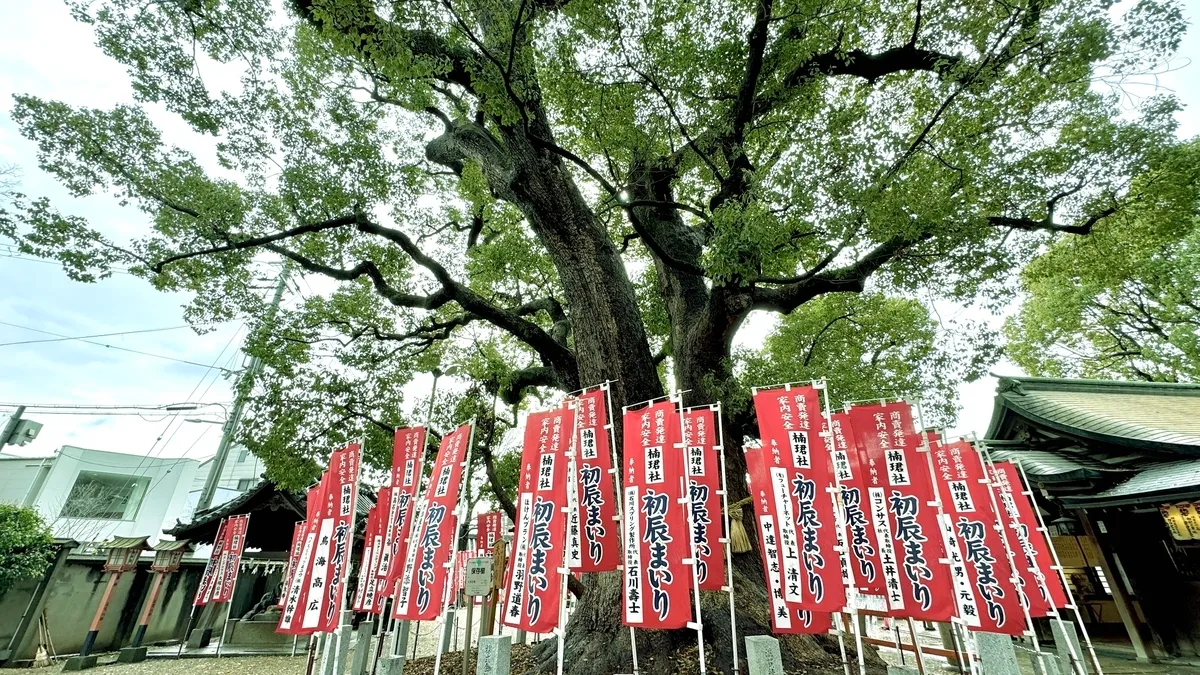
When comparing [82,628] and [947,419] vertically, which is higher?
[947,419]

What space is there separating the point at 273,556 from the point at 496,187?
42.5ft

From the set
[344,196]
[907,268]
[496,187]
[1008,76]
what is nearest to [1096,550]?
[907,268]

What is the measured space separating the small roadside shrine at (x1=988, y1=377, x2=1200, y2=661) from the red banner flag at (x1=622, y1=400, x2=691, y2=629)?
7841 mm

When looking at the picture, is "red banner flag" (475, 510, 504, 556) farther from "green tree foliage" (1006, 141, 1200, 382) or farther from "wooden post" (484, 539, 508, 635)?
"green tree foliage" (1006, 141, 1200, 382)

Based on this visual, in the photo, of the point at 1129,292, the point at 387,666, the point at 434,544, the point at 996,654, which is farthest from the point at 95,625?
the point at 1129,292

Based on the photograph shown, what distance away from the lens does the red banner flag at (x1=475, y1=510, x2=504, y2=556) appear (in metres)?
11.8

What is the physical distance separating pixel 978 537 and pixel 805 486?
2630 mm

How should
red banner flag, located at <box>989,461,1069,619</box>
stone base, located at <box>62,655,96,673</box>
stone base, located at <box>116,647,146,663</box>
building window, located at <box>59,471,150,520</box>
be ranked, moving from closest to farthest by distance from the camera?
red banner flag, located at <box>989,461,1069,619</box>, stone base, located at <box>62,655,96,673</box>, stone base, located at <box>116,647,146,663</box>, building window, located at <box>59,471,150,520</box>

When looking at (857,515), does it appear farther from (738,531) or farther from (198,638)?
(198,638)

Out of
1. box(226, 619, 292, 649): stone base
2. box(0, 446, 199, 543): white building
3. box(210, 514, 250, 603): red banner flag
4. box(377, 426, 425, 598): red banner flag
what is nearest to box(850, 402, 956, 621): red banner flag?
box(377, 426, 425, 598): red banner flag

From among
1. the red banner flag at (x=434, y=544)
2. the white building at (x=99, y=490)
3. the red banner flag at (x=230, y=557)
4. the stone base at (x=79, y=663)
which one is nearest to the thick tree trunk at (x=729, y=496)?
the red banner flag at (x=434, y=544)

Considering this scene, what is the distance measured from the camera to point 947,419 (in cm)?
862

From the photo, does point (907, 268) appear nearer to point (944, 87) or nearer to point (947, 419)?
point (944, 87)

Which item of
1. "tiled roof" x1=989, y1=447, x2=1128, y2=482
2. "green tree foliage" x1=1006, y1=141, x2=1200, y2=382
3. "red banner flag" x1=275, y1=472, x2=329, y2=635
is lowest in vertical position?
"red banner flag" x1=275, y1=472, x2=329, y2=635
